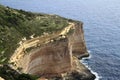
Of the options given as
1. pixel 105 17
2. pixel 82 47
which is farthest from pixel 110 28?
pixel 82 47

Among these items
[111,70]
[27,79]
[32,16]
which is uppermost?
[32,16]

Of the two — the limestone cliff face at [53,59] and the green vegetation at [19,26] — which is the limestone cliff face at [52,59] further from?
the green vegetation at [19,26]

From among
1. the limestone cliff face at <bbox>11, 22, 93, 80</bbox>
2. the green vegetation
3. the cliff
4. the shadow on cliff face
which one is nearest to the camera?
the shadow on cliff face

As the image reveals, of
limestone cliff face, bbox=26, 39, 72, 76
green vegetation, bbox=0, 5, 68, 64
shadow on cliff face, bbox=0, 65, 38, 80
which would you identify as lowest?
limestone cliff face, bbox=26, 39, 72, 76

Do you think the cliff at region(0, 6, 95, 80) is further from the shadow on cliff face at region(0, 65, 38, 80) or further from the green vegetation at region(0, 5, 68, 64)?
the shadow on cliff face at region(0, 65, 38, 80)

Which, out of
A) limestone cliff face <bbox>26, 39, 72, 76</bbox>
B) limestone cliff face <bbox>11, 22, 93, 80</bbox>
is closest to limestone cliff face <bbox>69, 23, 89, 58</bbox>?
limestone cliff face <bbox>11, 22, 93, 80</bbox>

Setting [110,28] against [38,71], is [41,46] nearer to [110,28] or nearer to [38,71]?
[38,71]

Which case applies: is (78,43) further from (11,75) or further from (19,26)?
(11,75)

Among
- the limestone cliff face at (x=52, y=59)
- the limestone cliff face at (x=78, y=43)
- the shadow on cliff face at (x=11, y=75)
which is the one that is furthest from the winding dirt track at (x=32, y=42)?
the shadow on cliff face at (x=11, y=75)
